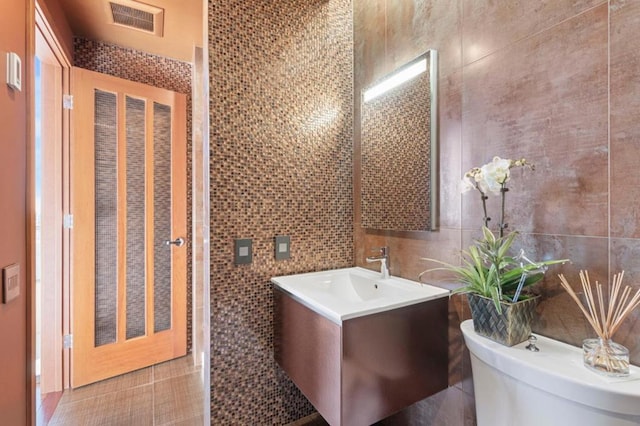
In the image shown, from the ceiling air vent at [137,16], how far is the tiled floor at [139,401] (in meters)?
2.64

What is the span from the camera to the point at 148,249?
249 cm

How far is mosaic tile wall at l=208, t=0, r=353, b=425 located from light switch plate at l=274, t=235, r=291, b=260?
27 mm

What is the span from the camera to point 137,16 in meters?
2.15

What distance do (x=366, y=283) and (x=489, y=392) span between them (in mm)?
737

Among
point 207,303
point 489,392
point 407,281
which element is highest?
point 407,281

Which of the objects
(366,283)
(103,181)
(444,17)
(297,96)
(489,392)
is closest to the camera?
(489,392)

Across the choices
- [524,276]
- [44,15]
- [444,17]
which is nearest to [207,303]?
[524,276]

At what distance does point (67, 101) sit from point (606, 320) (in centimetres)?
310

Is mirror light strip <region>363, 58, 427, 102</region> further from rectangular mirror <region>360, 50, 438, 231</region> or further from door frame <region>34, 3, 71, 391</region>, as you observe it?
door frame <region>34, 3, 71, 391</region>

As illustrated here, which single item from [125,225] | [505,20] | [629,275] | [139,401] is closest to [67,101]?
[125,225]

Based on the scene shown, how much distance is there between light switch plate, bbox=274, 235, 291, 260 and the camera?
1.64m

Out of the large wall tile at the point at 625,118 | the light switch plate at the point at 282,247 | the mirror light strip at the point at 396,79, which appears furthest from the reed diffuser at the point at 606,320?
the light switch plate at the point at 282,247

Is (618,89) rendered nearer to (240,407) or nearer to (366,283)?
(366,283)

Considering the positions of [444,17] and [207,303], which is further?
[207,303]
